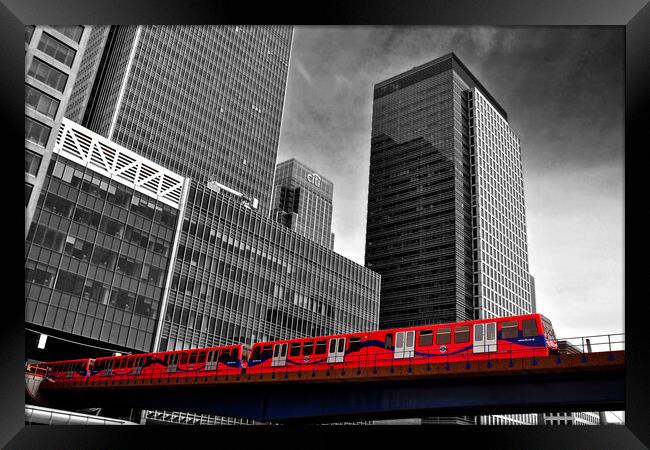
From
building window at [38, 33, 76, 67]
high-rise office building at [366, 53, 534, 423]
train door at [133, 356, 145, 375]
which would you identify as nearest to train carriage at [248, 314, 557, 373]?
train door at [133, 356, 145, 375]

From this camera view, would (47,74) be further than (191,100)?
No

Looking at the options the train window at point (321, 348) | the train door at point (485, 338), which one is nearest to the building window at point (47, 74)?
the train window at point (321, 348)

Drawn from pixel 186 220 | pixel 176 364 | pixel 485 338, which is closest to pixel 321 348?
pixel 485 338

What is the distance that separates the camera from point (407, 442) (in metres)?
15.2

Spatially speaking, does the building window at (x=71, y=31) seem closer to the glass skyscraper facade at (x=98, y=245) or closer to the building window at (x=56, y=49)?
the building window at (x=56, y=49)

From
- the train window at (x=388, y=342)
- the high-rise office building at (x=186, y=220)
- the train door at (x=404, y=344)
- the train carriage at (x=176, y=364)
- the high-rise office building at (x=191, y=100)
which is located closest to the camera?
the train door at (x=404, y=344)

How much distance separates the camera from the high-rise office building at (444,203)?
157375 mm

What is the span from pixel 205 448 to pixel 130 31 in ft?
442

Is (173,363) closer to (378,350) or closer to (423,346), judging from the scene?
(378,350)

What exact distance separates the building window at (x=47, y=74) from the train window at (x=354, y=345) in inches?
1025

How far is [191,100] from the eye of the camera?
133875 millimetres

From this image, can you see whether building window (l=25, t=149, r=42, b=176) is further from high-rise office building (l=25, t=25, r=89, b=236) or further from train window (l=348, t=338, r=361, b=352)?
train window (l=348, t=338, r=361, b=352)

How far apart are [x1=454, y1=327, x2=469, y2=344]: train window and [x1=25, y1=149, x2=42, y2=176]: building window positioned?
27.5 meters

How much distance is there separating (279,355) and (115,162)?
4310 centimetres
